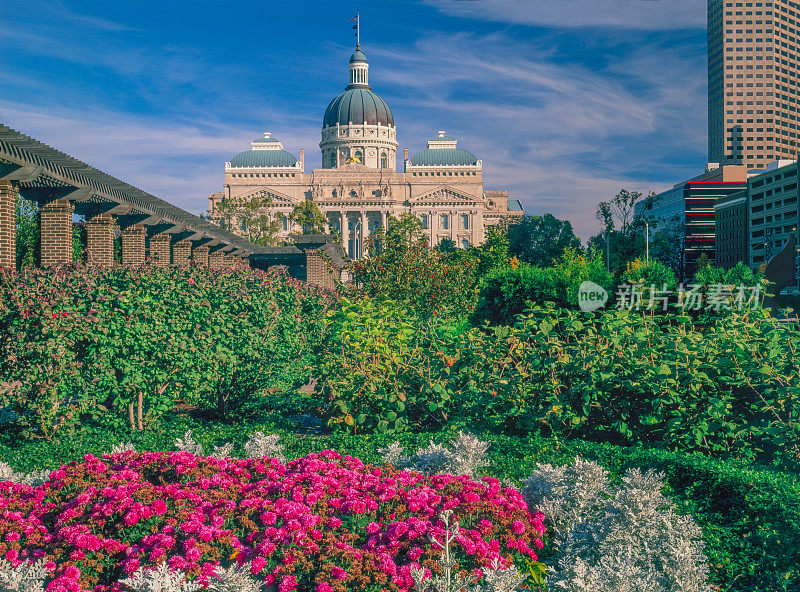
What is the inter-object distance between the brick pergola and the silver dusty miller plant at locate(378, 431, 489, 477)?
5.76 m

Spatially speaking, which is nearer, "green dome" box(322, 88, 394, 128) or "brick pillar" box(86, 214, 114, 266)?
"brick pillar" box(86, 214, 114, 266)

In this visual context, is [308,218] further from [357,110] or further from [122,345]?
[357,110]

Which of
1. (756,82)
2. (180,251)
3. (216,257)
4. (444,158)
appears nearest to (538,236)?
(444,158)

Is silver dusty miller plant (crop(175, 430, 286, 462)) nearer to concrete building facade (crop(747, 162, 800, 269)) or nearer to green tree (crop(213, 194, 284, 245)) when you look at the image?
green tree (crop(213, 194, 284, 245))

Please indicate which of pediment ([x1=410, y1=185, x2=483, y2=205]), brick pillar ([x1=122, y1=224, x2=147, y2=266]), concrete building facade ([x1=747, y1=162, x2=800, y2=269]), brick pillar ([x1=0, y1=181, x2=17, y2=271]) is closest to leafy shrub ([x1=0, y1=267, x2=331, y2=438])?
brick pillar ([x1=0, y1=181, x2=17, y2=271])

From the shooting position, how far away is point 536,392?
24.2 ft

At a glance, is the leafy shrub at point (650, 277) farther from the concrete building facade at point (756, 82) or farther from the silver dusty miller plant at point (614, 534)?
the concrete building facade at point (756, 82)

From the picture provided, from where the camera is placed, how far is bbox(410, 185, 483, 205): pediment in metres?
103

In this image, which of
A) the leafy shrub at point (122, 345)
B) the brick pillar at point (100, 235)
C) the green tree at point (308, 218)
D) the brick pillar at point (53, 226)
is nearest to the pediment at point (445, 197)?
the green tree at point (308, 218)

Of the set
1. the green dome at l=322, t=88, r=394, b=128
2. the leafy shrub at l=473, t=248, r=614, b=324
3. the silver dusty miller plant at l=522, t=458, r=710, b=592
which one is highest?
the green dome at l=322, t=88, r=394, b=128

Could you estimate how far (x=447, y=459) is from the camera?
5.75 m

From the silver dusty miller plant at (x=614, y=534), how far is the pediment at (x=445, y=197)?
98508mm

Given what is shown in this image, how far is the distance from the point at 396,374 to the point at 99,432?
316cm

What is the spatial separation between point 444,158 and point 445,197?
16.6m
